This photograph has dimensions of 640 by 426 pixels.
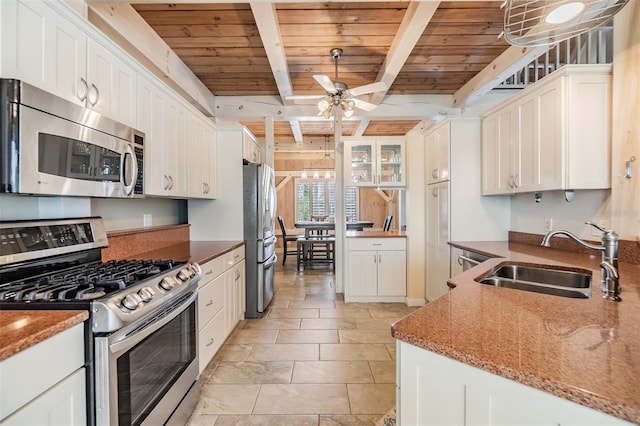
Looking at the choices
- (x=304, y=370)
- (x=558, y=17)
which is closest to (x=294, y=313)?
(x=304, y=370)

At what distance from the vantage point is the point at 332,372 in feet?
7.62

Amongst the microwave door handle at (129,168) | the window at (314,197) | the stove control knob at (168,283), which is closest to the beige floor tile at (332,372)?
the stove control knob at (168,283)

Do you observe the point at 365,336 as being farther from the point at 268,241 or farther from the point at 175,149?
the point at 175,149

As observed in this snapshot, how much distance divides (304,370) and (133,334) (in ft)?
4.77

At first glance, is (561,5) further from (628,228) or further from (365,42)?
(365,42)

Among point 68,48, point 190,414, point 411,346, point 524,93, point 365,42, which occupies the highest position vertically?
point 365,42

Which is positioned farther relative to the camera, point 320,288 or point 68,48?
point 320,288

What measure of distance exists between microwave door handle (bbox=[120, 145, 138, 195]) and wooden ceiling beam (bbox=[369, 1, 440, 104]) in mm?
2155

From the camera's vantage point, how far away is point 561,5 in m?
1.23

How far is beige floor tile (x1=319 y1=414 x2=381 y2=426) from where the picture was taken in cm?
178

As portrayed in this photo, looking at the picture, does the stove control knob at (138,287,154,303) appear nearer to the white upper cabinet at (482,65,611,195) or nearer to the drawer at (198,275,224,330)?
the drawer at (198,275,224,330)

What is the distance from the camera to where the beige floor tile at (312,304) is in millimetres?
3818

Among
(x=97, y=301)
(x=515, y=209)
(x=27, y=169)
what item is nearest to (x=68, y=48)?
(x=27, y=169)

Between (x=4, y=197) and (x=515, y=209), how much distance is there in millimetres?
3897
